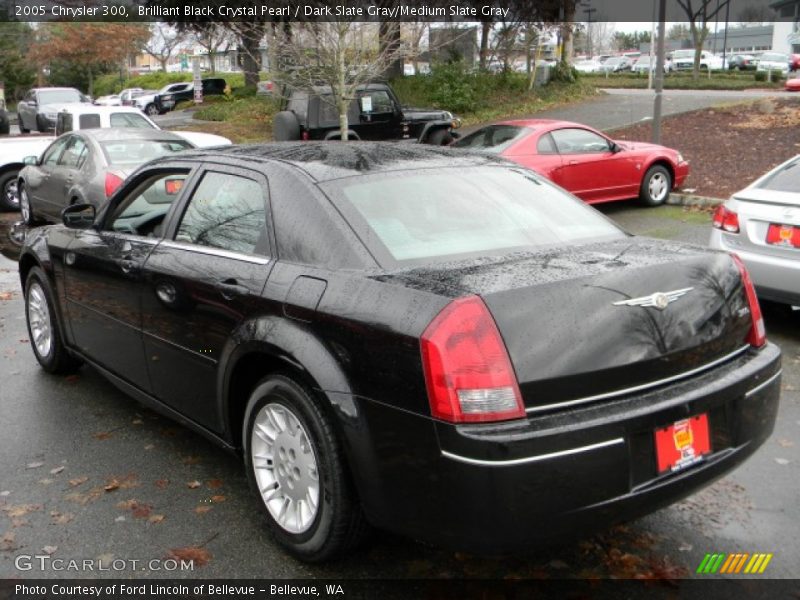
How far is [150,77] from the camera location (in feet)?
192

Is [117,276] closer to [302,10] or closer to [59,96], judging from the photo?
[302,10]

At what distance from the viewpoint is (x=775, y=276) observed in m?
6.03

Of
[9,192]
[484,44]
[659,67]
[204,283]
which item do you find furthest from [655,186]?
[484,44]

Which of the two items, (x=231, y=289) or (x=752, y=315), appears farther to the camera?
(x=231, y=289)

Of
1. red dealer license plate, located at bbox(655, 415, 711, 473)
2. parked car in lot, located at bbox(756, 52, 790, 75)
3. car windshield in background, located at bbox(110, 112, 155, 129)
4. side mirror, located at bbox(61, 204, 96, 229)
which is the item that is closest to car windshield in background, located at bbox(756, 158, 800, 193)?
red dealer license plate, located at bbox(655, 415, 711, 473)

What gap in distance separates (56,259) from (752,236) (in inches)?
194

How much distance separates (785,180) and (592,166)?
16.6 feet

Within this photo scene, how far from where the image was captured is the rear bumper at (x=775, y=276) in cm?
593

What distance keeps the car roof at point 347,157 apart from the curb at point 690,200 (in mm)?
8507

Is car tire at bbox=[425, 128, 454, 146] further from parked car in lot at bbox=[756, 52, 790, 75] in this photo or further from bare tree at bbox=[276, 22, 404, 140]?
parked car in lot at bbox=[756, 52, 790, 75]

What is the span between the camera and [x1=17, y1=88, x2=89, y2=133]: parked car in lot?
31094mm

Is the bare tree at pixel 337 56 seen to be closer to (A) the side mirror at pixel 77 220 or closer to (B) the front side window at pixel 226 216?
(A) the side mirror at pixel 77 220

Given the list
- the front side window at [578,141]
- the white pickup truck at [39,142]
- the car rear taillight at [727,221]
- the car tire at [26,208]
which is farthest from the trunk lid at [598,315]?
the car tire at [26,208]

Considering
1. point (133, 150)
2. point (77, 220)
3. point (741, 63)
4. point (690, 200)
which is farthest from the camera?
point (741, 63)
